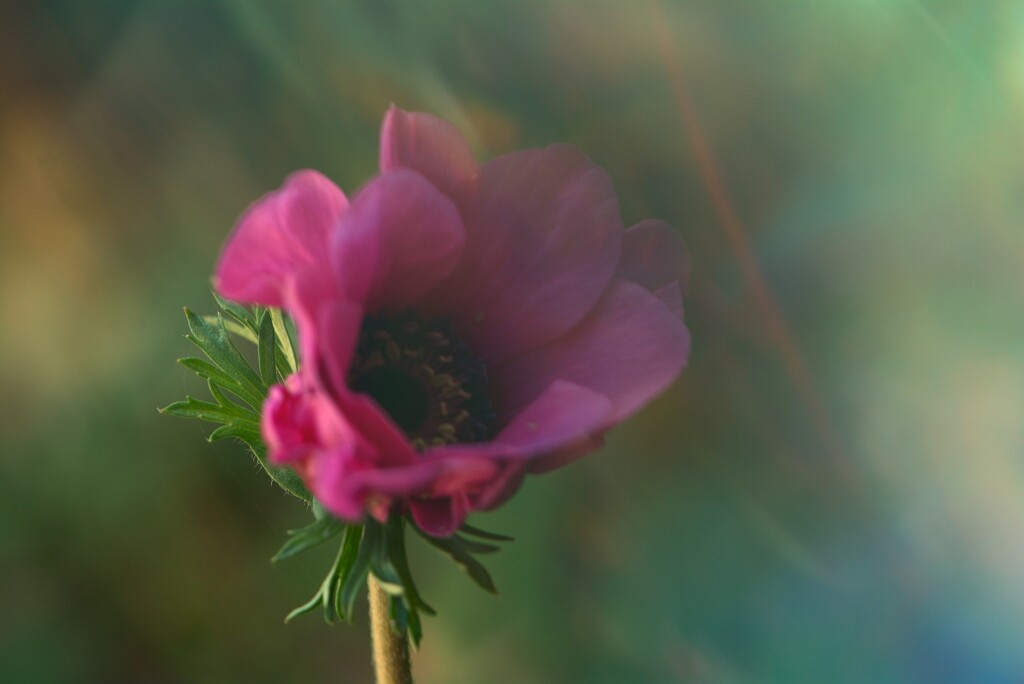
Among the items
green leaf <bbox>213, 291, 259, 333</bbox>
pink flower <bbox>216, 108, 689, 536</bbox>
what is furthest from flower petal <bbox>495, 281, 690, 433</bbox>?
green leaf <bbox>213, 291, 259, 333</bbox>

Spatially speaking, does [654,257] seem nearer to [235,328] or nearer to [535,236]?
[535,236]

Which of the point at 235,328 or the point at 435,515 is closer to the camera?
the point at 435,515

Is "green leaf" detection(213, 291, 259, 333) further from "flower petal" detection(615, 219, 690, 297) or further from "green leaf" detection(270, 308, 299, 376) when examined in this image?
"flower petal" detection(615, 219, 690, 297)

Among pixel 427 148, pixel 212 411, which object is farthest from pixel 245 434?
pixel 427 148

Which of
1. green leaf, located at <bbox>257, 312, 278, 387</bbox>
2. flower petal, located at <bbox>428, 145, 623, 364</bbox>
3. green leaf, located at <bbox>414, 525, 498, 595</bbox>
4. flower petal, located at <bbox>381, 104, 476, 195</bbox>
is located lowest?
green leaf, located at <bbox>414, 525, 498, 595</bbox>

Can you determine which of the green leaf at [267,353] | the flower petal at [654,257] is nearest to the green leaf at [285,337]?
the green leaf at [267,353]

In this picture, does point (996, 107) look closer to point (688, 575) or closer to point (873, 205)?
point (873, 205)
